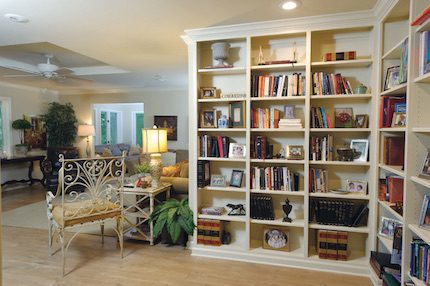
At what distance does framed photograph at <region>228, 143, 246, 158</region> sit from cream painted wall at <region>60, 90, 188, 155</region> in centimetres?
426

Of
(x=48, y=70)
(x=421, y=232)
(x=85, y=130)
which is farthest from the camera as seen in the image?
(x=85, y=130)

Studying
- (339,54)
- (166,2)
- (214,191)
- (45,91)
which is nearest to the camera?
(166,2)

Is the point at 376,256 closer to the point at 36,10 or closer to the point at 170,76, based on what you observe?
the point at 36,10

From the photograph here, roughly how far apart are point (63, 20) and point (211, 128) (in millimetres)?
1718

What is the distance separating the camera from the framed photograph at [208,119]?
3061 mm

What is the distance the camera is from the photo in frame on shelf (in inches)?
68.8

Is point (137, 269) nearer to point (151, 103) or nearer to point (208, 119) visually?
point (208, 119)

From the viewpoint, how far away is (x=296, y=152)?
2.83m

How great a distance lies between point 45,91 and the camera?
23.3 ft

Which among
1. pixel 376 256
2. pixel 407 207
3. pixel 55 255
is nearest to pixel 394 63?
pixel 407 207

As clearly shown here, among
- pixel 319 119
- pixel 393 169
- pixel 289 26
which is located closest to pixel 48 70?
pixel 289 26

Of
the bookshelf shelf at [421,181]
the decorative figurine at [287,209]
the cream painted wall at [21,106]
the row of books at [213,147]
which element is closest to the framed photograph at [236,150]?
the row of books at [213,147]

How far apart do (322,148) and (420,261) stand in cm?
124

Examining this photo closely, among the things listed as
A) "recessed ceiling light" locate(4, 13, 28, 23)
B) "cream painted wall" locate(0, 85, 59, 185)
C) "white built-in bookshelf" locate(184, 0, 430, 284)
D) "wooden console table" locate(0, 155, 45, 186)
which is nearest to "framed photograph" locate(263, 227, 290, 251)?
"white built-in bookshelf" locate(184, 0, 430, 284)
